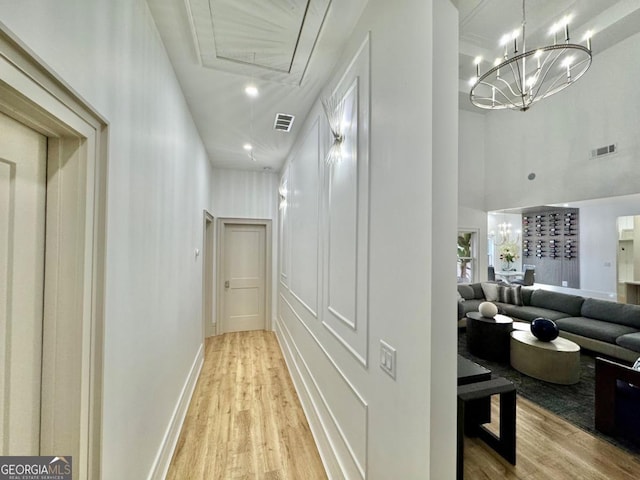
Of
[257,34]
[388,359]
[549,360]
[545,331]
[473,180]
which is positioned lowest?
[549,360]

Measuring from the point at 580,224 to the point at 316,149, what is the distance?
683 centimetres

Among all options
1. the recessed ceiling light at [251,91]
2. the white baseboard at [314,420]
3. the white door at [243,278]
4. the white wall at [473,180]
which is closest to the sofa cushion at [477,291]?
the white wall at [473,180]

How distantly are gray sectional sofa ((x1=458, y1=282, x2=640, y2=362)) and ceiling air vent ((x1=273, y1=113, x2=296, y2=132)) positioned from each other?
4.22 m

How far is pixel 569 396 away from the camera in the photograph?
272cm

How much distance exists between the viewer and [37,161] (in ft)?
2.90

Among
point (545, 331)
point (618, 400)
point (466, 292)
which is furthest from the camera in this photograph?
point (466, 292)

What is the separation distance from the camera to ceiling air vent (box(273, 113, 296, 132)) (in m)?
2.75

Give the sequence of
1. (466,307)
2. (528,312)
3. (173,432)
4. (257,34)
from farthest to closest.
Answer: (466,307), (528,312), (173,432), (257,34)

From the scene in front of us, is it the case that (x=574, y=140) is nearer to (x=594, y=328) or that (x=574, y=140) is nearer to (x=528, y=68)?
(x=528, y=68)

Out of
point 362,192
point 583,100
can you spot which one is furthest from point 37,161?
point 583,100

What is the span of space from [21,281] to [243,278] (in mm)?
4106

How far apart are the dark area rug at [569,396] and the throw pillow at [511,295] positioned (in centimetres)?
156

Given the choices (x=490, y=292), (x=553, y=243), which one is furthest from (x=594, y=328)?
(x=553, y=243)

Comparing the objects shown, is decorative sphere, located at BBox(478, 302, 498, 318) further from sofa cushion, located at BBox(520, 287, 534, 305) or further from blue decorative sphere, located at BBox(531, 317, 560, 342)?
sofa cushion, located at BBox(520, 287, 534, 305)
